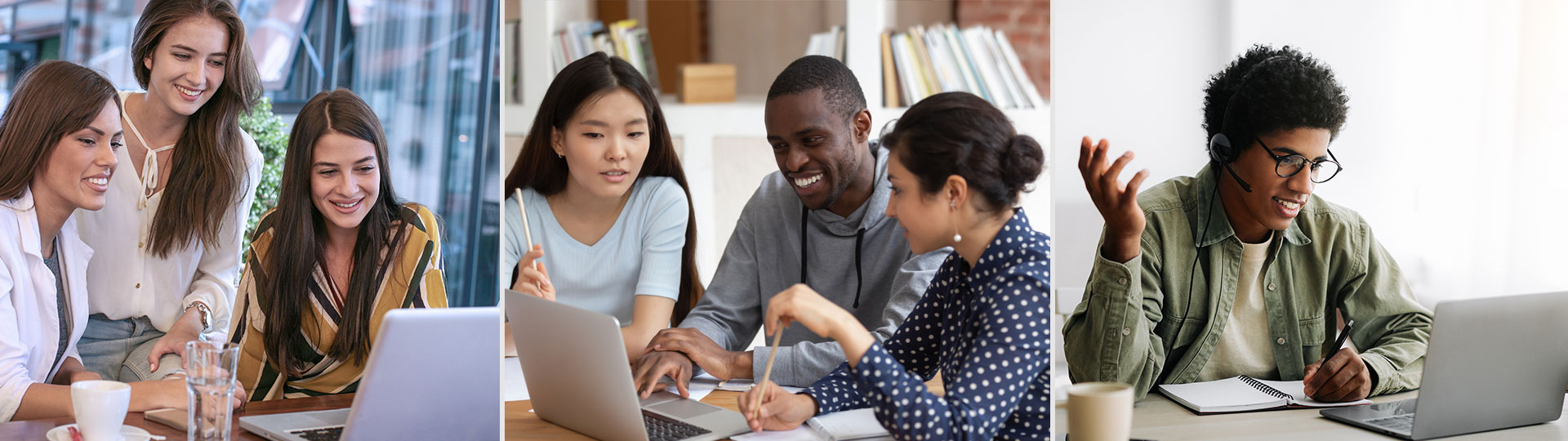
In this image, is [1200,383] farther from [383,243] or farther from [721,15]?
[383,243]

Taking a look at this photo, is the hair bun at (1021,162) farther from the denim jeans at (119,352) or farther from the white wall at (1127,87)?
the denim jeans at (119,352)

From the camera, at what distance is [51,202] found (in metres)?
2.46

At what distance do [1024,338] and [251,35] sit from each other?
2091 mm

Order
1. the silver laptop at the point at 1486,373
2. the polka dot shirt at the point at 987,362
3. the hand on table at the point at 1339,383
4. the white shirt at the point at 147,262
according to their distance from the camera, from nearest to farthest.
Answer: the polka dot shirt at the point at 987,362 < the silver laptop at the point at 1486,373 < the hand on table at the point at 1339,383 < the white shirt at the point at 147,262

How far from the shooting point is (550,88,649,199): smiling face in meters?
1.79

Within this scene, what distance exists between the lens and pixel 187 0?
100 inches

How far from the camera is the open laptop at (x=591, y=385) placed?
5.36 feet

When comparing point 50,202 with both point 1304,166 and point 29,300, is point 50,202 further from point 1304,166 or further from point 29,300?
point 1304,166

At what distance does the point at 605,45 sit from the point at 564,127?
6.0 inches

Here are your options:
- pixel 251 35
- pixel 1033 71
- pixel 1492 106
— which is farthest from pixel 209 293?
pixel 1492 106

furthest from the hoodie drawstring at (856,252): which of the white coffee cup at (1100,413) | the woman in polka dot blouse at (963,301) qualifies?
the white coffee cup at (1100,413)

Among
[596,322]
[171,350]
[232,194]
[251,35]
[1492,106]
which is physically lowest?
[171,350]

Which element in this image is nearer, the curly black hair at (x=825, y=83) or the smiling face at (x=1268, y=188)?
the curly black hair at (x=825, y=83)

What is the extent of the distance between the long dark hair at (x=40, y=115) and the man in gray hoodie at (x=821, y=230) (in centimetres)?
159
